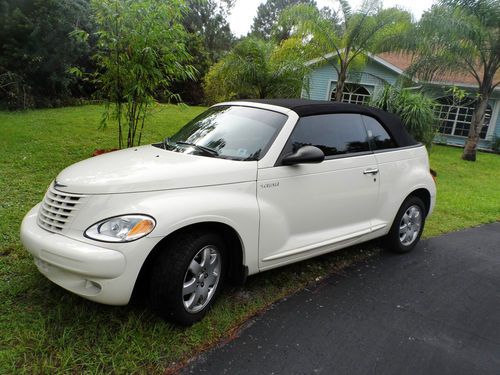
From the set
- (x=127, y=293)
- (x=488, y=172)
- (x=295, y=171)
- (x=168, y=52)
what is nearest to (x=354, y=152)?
(x=295, y=171)

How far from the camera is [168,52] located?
6121 millimetres

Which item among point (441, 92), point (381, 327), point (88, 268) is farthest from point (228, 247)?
point (441, 92)

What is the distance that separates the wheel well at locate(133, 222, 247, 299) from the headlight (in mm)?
185

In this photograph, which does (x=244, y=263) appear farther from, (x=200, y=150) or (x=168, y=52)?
(x=168, y=52)

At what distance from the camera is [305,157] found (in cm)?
321

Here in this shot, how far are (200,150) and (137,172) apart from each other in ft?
2.34

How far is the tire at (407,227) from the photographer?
14.7 ft

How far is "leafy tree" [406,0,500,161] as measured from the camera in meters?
11.3

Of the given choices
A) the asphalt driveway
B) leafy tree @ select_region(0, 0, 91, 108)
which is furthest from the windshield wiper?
leafy tree @ select_region(0, 0, 91, 108)

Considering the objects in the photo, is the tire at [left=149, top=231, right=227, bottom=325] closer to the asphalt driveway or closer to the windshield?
the asphalt driveway

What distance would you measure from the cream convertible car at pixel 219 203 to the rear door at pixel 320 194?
0.01 metres

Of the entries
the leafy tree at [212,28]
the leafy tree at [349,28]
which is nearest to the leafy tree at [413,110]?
the leafy tree at [349,28]

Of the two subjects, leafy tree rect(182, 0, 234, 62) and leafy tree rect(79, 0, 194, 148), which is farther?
leafy tree rect(182, 0, 234, 62)

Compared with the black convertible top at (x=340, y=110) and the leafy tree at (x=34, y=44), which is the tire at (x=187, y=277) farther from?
the leafy tree at (x=34, y=44)
